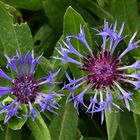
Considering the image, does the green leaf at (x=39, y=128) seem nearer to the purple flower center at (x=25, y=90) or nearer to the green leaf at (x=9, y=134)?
the purple flower center at (x=25, y=90)

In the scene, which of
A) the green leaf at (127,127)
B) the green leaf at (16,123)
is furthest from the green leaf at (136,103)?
the green leaf at (127,127)

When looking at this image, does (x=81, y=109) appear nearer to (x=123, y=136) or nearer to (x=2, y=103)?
(x=123, y=136)

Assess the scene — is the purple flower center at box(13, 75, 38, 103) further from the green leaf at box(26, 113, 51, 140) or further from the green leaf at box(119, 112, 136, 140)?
the green leaf at box(119, 112, 136, 140)

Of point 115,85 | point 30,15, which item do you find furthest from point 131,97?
point 30,15

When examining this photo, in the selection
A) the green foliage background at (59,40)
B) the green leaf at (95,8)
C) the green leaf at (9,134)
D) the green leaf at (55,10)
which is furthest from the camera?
the green leaf at (95,8)

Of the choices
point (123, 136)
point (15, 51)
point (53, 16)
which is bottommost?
point (123, 136)

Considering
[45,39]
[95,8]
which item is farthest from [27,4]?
[95,8]

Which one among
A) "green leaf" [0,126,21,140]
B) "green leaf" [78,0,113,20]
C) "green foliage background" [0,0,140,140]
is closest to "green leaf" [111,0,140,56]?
"green foliage background" [0,0,140,140]
